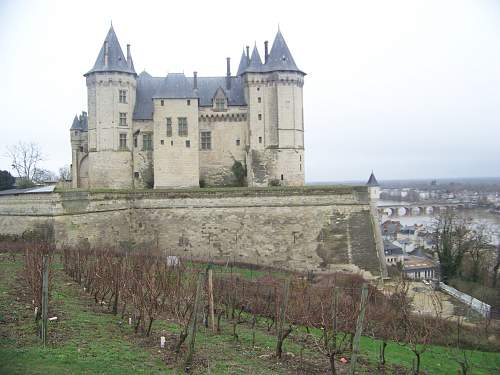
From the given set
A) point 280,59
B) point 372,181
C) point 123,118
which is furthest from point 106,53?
point 372,181

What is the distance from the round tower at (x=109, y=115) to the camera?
34719mm

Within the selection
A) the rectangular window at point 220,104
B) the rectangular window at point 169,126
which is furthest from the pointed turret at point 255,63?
the rectangular window at point 169,126

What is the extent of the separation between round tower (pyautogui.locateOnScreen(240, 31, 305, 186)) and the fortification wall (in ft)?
12.8

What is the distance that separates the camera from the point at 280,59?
117 feet

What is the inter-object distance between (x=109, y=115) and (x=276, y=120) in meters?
11.7

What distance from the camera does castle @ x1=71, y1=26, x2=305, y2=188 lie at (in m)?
35.1

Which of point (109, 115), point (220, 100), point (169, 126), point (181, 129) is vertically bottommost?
point (181, 129)

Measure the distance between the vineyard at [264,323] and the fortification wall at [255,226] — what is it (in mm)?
10547

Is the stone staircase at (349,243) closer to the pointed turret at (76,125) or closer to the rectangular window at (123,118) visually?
the rectangular window at (123,118)

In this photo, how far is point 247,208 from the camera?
3216cm

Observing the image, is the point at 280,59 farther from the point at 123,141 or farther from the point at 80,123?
the point at 80,123

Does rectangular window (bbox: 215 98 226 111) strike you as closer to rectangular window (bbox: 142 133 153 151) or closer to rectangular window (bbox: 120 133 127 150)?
rectangular window (bbox: 142 133 153 151)

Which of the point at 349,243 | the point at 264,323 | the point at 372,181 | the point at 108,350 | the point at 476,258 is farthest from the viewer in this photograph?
the point at 476,258

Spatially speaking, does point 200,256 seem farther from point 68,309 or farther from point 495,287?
point 495,287
